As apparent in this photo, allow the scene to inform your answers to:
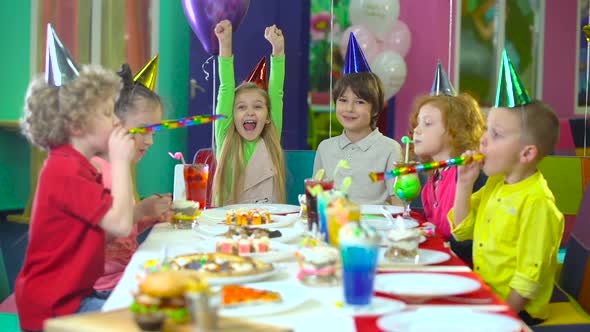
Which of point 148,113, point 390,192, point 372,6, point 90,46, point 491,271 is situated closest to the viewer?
point 491,271

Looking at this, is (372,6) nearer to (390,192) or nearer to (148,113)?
(390,192)

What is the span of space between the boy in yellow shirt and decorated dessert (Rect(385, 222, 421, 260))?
0.36 m

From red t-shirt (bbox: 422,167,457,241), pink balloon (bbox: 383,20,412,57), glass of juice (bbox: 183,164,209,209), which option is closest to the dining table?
glass of juice (bbox: 183,164,209,209)

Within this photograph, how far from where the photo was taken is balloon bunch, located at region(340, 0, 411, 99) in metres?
5.64

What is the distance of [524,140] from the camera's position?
2139mm

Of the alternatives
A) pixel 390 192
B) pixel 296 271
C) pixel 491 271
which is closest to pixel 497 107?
pixel 491 271

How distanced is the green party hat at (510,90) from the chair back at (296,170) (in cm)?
158

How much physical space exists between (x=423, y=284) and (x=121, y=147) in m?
0.78

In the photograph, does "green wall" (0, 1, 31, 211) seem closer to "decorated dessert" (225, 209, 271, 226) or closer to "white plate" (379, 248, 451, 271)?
"decorated dessert" (225, 209, 271, 226)

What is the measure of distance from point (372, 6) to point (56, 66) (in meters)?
3.73

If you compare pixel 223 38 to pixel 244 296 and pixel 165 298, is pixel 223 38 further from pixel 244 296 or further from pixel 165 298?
pixel 165 298

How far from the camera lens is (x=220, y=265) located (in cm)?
151

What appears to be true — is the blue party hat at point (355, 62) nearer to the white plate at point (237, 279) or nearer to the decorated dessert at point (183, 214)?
the decorated dessert at point (183, 214)

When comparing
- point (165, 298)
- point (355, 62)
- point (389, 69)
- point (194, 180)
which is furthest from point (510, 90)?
point (389, 69)
